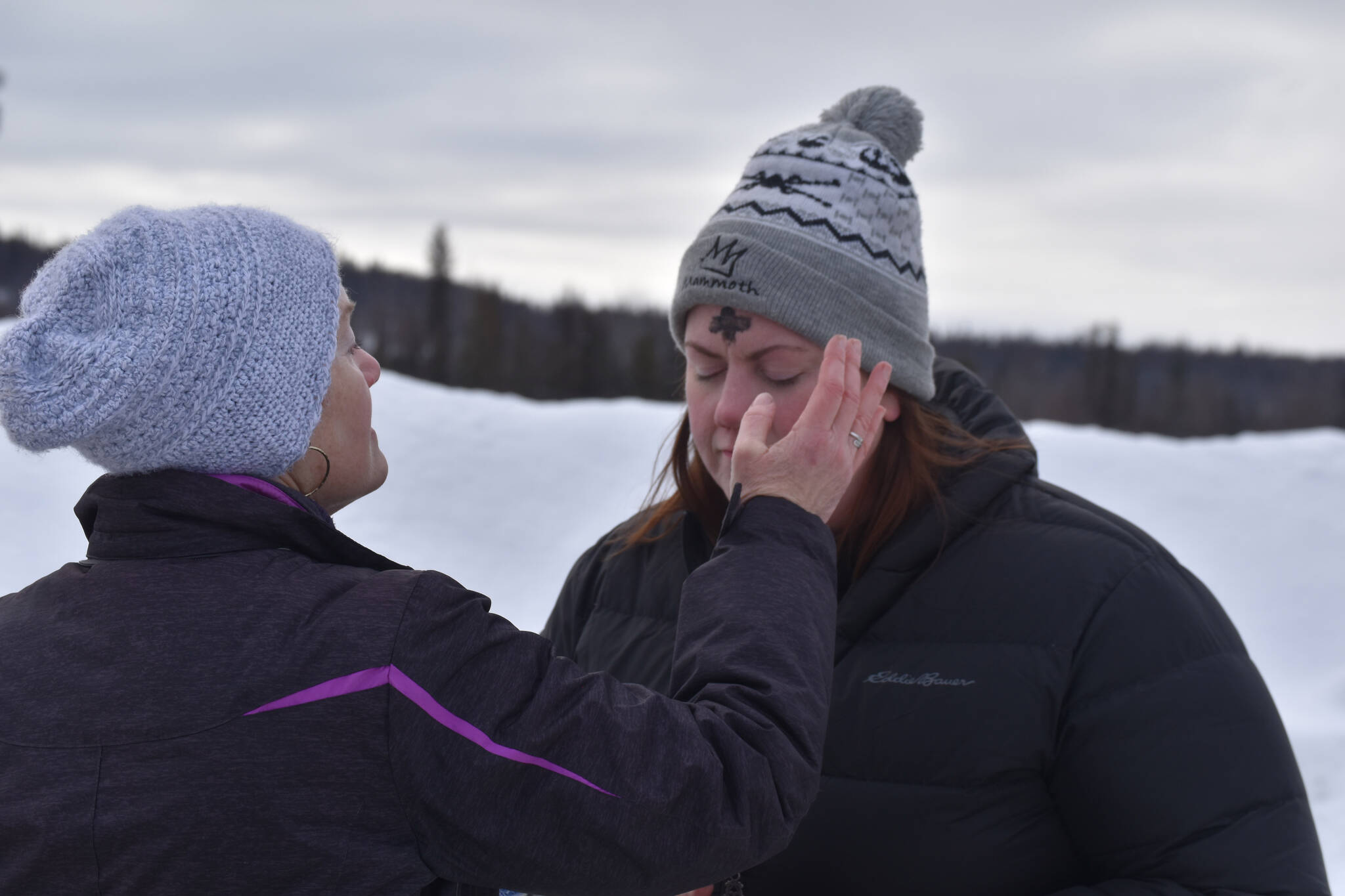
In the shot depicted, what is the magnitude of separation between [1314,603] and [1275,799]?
20.9 ft

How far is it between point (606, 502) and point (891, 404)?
635cm

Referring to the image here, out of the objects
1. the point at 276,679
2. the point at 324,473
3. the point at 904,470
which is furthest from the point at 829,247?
the point at 276,679

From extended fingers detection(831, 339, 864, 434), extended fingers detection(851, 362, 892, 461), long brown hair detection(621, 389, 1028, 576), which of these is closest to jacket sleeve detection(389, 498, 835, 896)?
extended fingers detection(831, 339, 864, 434)

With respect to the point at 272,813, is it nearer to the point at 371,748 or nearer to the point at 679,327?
the point at 371,748

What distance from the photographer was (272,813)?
3.94ft

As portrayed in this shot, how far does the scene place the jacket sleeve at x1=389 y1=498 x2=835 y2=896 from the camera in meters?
1.23

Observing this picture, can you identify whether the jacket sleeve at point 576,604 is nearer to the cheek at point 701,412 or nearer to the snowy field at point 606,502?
the cheek at point 701,412

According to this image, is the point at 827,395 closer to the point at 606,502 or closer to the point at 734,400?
the point at 734,400

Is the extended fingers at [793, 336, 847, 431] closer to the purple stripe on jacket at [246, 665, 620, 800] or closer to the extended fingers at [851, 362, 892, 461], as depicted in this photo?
the extended fingers at [851, 362, 892, 461]

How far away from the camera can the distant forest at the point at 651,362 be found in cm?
4316

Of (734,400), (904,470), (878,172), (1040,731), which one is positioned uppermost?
(878,172)

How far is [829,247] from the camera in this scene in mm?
2221

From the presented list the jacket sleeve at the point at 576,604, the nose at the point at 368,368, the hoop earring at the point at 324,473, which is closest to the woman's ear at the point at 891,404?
the jacket sleeve at the point at 576,604

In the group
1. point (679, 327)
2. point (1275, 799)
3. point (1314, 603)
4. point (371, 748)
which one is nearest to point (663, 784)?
point (371, 748)
